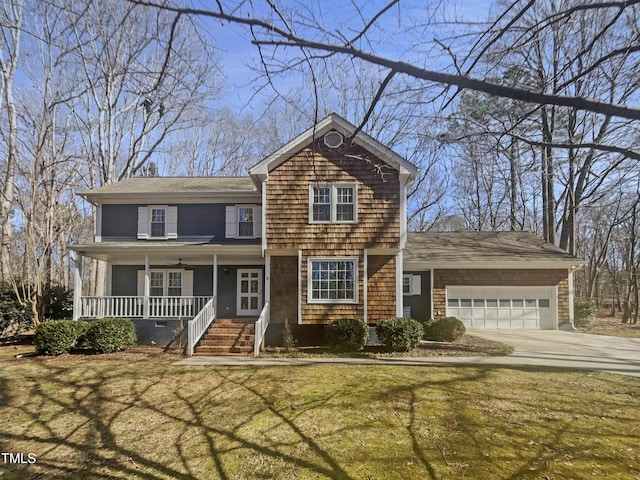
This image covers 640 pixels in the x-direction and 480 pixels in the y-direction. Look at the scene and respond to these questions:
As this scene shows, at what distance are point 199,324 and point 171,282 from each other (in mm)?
3705

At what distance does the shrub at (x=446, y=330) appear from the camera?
12.5 m

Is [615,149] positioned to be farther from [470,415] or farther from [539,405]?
[539,405]

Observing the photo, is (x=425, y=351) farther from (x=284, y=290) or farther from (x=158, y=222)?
(x=158, y=222)

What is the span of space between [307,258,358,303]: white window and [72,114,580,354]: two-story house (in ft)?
0.11

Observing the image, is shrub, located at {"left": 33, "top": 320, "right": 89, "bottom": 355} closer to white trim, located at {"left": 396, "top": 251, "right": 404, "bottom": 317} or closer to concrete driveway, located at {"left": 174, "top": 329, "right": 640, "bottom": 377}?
concrete driveway, located at {"left": 174, "top": 329, "right": 640, "bottom": 377}

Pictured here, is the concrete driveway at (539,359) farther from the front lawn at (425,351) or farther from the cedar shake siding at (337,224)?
the cedar shake siding at (337,224)

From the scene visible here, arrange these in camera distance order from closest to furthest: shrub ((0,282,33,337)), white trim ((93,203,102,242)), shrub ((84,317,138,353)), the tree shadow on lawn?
the tree shadow on lawn, shrub ((84,317,138,353)), shrub ((0,282,33,337)), white trim ((93,203,102,242))

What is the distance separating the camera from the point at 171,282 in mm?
14391

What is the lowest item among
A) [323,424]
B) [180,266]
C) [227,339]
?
[323,424]

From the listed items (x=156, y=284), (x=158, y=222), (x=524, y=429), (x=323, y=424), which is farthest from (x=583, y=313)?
(x=158, y=222)

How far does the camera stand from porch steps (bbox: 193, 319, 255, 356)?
35.9ft

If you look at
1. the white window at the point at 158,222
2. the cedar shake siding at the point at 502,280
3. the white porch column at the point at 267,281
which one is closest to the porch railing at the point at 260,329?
the white porch column at the point at 267,281

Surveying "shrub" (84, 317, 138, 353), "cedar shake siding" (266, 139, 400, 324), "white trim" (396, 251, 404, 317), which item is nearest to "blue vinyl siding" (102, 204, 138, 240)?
"shrub" (84, 317, 138, 353)

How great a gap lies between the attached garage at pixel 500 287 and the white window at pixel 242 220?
6.80 m
